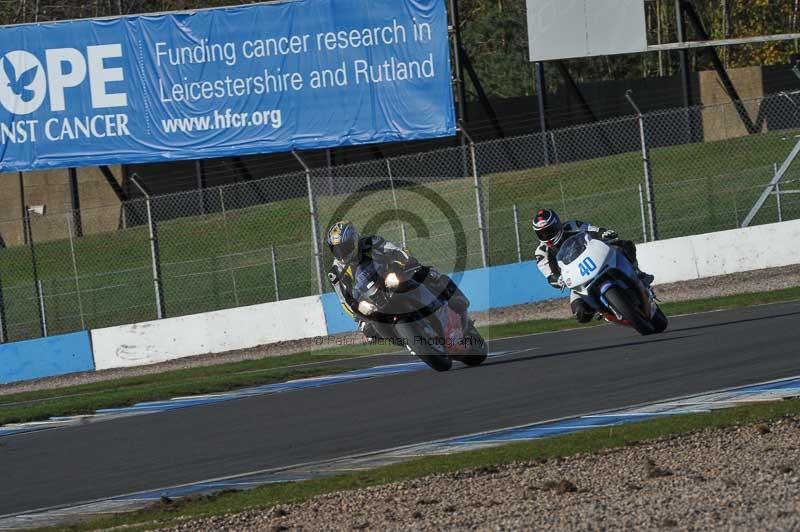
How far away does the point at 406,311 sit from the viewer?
12.7m

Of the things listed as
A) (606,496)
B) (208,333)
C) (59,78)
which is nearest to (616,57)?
(59,78)

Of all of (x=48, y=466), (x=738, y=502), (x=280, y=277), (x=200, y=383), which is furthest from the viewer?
(x=280, y=277)

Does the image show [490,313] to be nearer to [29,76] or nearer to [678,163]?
[678,163]

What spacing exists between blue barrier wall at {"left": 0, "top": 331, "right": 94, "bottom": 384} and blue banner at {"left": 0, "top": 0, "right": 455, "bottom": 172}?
695cm

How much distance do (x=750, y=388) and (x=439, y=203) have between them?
15.0 meters

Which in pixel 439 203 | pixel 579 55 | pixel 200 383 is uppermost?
pixel 579 55

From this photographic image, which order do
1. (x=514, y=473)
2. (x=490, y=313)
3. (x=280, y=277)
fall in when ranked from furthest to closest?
(x=280, y=277)
(x=490, y=313)
(x=514, y=473)

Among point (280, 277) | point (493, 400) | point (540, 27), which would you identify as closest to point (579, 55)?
point (540, 27)

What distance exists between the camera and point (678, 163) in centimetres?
2938

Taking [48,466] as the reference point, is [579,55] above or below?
above

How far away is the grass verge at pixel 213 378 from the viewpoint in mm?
15641

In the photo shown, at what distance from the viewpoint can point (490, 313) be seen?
20359 millimetres

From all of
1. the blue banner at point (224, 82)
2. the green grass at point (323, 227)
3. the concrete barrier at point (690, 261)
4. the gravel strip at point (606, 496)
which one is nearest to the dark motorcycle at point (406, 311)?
the gravel strip at point (606, 496)

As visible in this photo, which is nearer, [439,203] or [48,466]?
[48,466]
